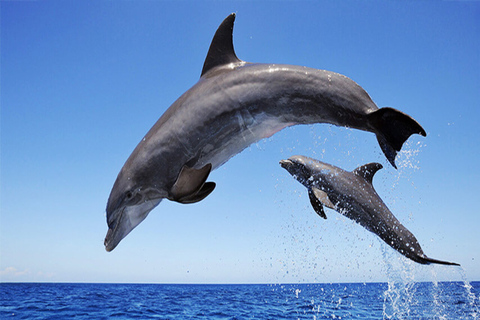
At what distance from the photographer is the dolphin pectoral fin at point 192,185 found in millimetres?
4027

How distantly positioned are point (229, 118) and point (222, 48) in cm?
106

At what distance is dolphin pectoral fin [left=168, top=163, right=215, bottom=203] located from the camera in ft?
13.2

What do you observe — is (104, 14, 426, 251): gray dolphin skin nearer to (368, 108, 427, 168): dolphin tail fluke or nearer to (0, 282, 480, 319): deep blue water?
(368, 108, 427, 168): dolphin tail fluke

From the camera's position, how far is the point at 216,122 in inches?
172

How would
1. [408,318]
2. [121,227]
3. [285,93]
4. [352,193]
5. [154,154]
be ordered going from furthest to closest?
[408,318], [352,193], [121,227], [154,154], [285,93]

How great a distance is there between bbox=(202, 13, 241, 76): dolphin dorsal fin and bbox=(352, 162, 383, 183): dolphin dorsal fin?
3.66 meters

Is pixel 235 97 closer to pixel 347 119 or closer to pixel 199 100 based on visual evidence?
pixel 199 100

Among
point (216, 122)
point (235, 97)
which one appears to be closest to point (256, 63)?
point (235, 97)

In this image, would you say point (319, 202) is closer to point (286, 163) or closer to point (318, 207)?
point (318, 207)

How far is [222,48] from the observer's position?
4906mm

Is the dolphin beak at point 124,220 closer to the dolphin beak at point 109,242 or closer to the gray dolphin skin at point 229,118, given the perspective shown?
the dolphin beak at point 109,242

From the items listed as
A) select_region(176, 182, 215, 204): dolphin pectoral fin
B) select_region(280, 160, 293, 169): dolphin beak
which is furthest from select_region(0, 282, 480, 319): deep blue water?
select_region(176, 182, 215, 204): dolphin pectoral fin

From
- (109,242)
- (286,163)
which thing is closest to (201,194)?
(109,242)

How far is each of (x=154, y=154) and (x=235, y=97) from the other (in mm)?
1139
